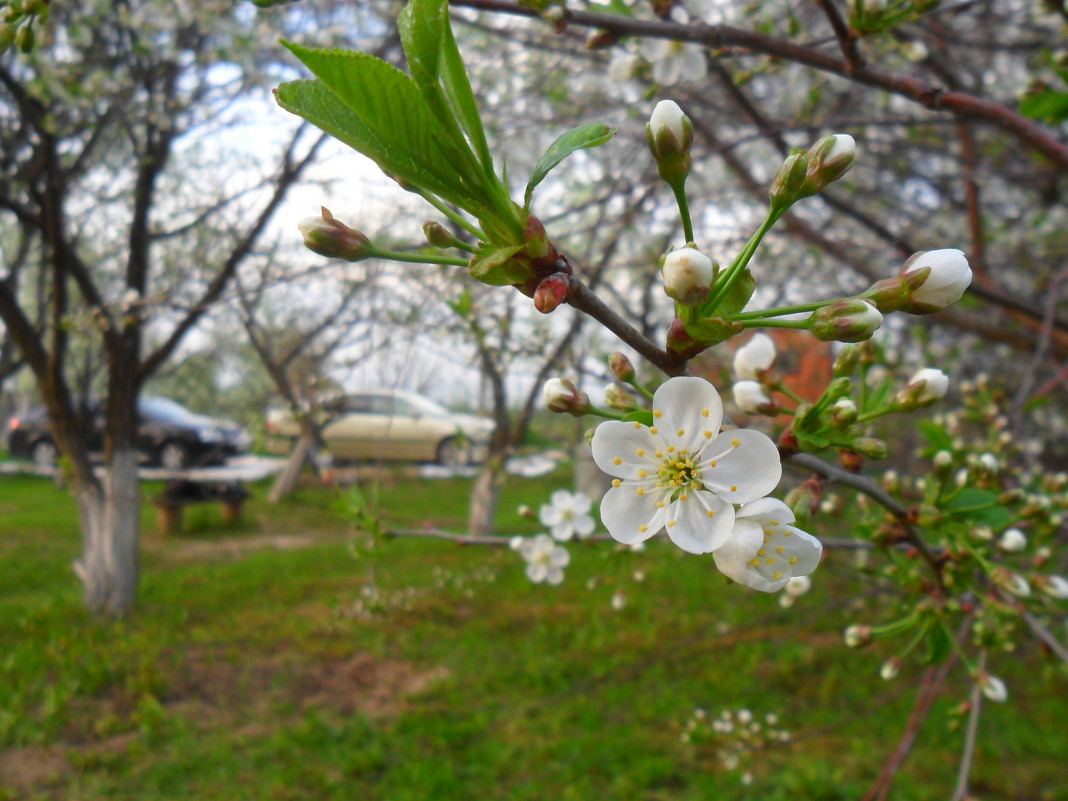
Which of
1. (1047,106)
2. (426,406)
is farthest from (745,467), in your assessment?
(426,406)

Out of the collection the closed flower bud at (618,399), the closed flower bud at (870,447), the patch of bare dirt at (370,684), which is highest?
the closed flower bud at (618,399)

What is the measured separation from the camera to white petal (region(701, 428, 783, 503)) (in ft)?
2.22

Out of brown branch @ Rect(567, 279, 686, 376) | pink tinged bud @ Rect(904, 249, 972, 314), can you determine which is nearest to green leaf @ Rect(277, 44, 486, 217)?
brown branch @ Rect(567, 279, 686, 376)

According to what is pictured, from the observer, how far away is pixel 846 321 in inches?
24.9

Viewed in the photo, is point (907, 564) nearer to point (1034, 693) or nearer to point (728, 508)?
point (728, 508)

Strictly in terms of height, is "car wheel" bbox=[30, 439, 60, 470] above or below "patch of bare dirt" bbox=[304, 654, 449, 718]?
above

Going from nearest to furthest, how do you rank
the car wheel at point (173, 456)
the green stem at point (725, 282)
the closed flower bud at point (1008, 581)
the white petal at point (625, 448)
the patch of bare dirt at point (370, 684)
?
the green stem at point (725, 282)
the white petal at point (625, 448)
the closed flower bud at point (1008, 581)
the patch of bare dirt at point (370, 684)
the car wheel at point (173, 456)

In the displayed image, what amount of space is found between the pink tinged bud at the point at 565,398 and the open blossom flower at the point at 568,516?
1.38m

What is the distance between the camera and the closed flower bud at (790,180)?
65 cm

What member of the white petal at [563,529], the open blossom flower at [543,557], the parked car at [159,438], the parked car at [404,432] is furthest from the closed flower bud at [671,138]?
the parked car at [159,438]

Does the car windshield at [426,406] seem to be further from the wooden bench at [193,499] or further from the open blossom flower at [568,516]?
the open blossom flower at [568,516]

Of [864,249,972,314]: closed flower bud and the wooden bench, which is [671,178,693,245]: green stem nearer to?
[864,249,972,314]: closed flower bud

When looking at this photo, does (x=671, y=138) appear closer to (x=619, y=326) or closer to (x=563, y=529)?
(x=619, y=326)

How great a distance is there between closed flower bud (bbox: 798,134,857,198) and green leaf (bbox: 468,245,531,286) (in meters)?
0.29
